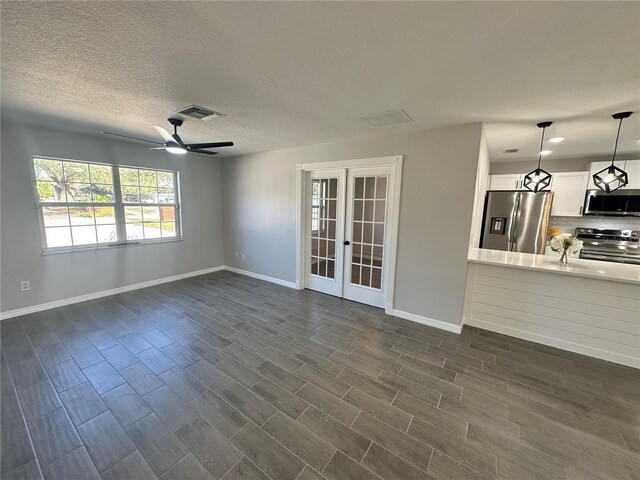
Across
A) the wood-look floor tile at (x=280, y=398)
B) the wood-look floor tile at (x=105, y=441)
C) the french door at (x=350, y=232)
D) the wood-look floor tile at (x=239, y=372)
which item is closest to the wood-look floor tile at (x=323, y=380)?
→ the wood-look floor tile at (x=280, y=398)

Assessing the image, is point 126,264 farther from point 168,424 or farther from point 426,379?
point 426,379

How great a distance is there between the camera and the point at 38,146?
11.3 feet

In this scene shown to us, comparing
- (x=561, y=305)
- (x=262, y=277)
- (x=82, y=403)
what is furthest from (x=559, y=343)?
→ (x=82, y=403)

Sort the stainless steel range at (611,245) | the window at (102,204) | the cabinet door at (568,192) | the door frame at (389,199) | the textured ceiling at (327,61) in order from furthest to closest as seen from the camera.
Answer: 1. the cabinet door at (568,192)
2. the stainless steel range at (611,245)
3. the window at (102,204)
4. the door frame at (389,199)
5. the textured ceiling at (327,61)

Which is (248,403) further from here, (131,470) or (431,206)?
(431,206)

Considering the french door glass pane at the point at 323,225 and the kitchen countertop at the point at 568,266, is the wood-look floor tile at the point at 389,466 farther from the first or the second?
the french door glass pane at the point at 323,225

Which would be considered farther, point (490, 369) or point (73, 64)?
point (490, 369)

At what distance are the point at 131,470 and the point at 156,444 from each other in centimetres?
17

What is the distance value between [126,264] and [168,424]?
357 cm

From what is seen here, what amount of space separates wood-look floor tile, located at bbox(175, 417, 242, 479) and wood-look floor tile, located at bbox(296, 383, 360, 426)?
0.65 meters

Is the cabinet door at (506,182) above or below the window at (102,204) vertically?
above

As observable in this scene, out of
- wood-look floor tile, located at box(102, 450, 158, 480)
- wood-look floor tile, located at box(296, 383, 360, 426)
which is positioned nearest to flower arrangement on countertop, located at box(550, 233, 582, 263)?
wood-look floor tile, located at box(296, 383, 360, 426)

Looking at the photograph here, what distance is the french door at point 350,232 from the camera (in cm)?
376

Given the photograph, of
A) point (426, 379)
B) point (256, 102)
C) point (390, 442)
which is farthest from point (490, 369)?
point (256, 102)
